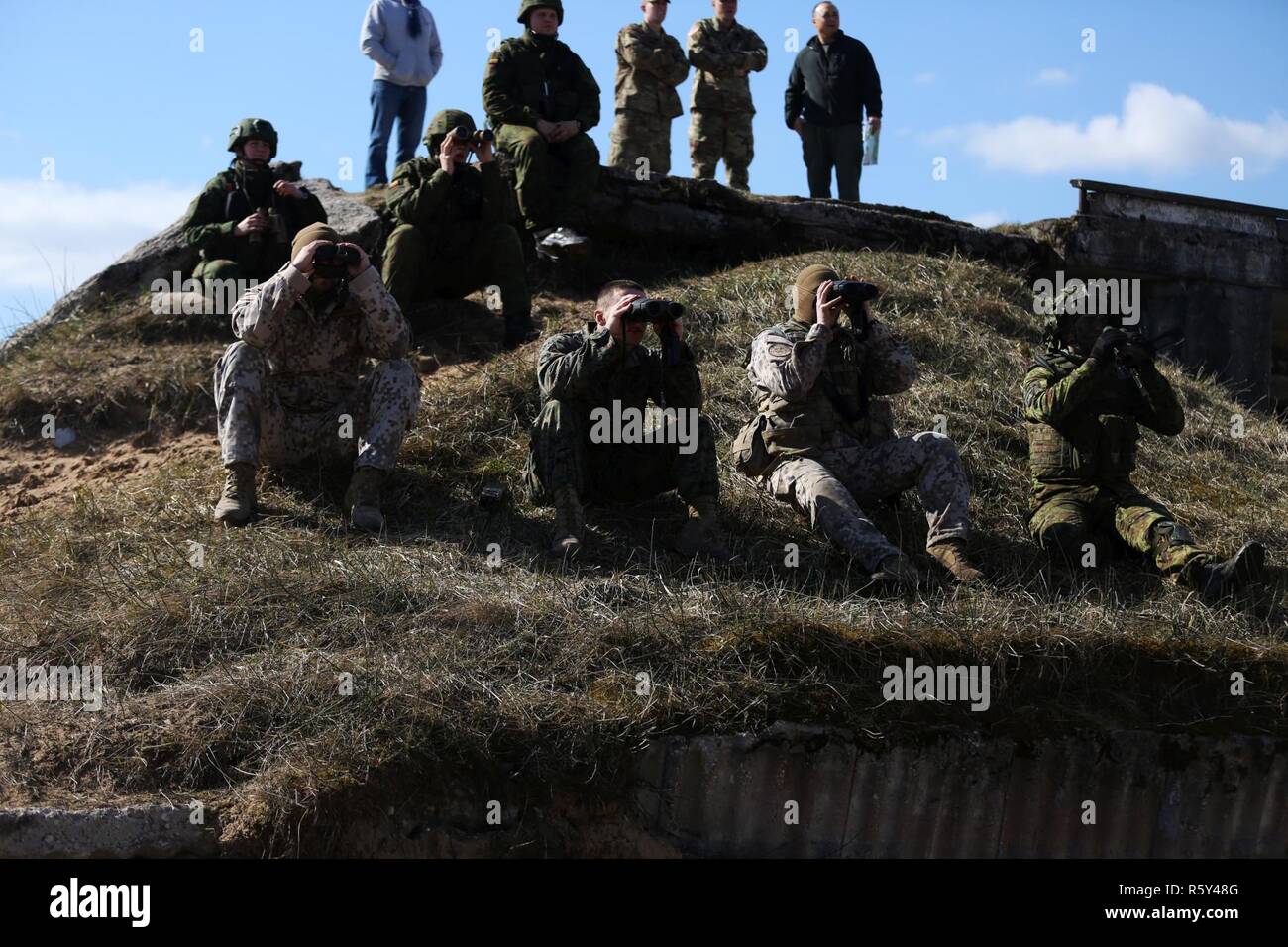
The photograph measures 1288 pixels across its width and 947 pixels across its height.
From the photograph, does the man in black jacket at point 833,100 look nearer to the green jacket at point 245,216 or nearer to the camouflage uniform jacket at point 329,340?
the green jacket at point 245,216

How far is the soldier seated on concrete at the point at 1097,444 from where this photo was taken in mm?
7344

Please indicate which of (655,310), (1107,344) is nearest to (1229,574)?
(1107,344)

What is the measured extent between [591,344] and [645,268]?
4.16 metres

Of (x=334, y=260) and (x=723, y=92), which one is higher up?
(x=723, y=92)

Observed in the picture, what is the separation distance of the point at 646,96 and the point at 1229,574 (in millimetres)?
6553

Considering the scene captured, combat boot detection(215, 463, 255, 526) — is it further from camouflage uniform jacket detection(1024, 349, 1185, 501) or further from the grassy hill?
camouflage uniform jacket detection(1024, 349, 1185, 501)

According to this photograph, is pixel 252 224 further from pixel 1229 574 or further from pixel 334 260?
pixel 1229 574

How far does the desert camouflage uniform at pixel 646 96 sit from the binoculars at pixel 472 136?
269cm

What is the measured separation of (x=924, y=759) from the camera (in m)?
6.08

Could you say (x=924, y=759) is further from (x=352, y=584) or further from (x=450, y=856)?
(x=352, y=584)

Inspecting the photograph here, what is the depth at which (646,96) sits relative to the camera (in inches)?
474

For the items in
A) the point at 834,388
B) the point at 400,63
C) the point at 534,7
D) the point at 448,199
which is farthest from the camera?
the point at 400,63

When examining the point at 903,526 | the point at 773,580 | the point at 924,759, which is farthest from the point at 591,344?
the point at 924,759

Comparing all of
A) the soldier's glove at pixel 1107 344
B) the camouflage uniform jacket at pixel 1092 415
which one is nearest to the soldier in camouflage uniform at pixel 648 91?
the camouflage uniform jacket at pixel 1092 415
